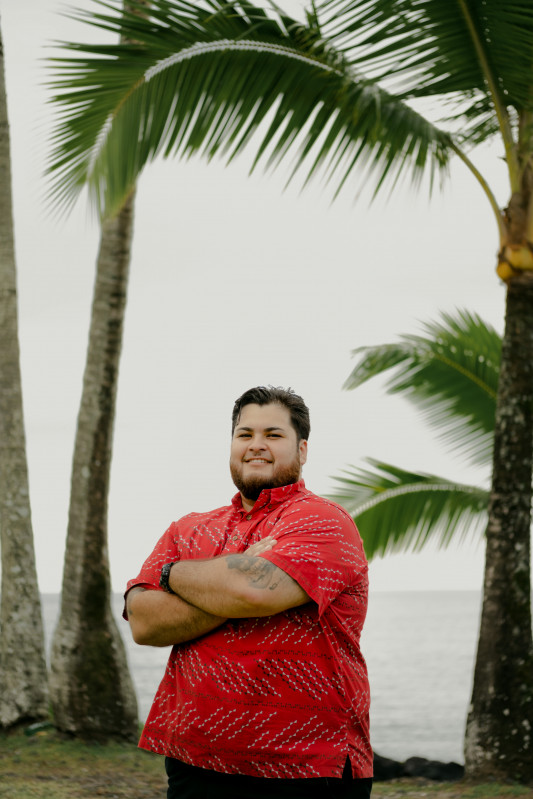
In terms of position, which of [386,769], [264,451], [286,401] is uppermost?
[286,401]

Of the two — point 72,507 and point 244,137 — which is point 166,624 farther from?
point 72,507

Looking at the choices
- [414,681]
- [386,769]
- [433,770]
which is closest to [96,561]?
[386,769]

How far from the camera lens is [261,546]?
8.73 ft

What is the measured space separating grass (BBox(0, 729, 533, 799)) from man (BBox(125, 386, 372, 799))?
444 cm

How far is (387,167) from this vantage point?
7000 millimetres

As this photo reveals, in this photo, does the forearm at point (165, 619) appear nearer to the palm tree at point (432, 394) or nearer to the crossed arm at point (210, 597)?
the crossed arm at point (210, 597)

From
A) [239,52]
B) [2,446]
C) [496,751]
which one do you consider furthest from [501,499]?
[2,446]

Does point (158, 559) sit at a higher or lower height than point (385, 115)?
lower

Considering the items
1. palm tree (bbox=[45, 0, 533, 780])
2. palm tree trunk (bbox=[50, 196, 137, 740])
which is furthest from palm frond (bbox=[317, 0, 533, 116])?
palm tree trunk (bbox=[50, 196, 137, 740])

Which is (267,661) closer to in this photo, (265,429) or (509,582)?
(265,429)

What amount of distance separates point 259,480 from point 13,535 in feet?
21.9

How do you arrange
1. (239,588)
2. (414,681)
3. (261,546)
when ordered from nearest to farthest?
(239,588), (261,546), (414,681)

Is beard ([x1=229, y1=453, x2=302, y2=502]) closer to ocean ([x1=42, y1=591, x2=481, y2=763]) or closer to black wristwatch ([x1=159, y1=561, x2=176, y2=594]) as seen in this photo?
black wristwatch ([x1=159, y1=561, x2=176, y2=594])

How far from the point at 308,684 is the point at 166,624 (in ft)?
1.43
